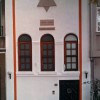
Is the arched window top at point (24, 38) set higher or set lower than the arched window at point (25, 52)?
higher

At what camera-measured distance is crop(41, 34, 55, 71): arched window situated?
62.9 feet

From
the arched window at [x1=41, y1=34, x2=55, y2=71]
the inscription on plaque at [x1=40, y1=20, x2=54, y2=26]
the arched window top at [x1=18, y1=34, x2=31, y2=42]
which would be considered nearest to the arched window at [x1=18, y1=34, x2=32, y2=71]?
the arched window top at [x1=18, y1=34, x2=31, y2=42]

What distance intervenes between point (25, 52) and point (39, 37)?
3.86 ft

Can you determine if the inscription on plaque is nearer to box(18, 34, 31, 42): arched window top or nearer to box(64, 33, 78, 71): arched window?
box(18, 34, 31, 42): arched window top

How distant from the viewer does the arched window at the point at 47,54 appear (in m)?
19.2

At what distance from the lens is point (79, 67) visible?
62.4ft

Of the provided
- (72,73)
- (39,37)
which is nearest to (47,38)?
(39,37)

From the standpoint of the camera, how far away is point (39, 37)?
749 inches

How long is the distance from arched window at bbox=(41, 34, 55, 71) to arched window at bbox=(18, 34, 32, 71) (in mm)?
737

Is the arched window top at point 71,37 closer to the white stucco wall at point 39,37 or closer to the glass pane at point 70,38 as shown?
the glass pane at point 70,38

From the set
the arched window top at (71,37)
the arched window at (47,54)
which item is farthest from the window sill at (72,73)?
the arched window top at (71,37)

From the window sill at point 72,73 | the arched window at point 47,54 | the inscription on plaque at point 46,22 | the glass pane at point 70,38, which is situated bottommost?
the window sill at point 72,73

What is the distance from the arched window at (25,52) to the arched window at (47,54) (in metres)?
0.74

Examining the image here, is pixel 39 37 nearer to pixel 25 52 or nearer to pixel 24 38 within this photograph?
pixel 24 38
